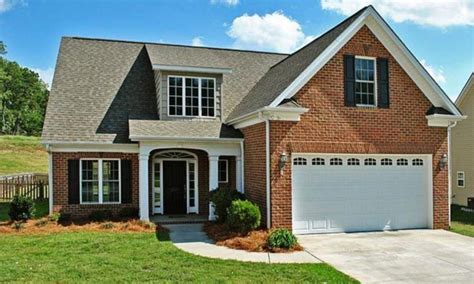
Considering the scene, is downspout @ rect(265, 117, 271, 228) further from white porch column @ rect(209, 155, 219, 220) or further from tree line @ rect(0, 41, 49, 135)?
tree line @ rect(0, 41, 49, 135)

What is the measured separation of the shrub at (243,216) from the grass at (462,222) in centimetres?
695

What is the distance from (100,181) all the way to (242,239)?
6.67m

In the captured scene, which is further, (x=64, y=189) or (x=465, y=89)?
(x=465, y=89)

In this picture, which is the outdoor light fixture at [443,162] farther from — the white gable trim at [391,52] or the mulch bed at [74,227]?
the mulch bed at [74,227]

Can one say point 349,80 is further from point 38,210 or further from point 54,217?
point 38,210

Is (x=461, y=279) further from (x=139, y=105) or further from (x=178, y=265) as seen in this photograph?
(x=139, y=105)

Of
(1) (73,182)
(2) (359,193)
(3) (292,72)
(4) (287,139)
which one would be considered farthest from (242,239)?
(1) (73,182)

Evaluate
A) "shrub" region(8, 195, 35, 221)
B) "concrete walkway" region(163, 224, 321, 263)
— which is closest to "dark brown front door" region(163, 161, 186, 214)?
"concrete walkway" region(163, 224, 321, 263)

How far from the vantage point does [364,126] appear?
45.5 feet

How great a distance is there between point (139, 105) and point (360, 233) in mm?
9964

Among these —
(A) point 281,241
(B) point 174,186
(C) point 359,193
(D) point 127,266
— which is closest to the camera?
(D) point 127,266

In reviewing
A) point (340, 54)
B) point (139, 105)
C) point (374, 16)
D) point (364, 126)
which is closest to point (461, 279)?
point (364, 126)

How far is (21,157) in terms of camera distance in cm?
4772

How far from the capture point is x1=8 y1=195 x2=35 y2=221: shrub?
570 inches
